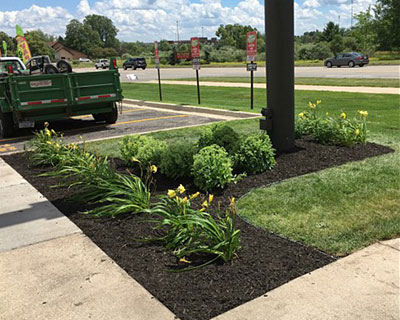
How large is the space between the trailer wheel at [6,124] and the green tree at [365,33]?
54815 millimetres

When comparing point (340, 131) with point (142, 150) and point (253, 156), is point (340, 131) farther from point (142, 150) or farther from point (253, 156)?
point (142, 150)

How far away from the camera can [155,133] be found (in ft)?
30.8

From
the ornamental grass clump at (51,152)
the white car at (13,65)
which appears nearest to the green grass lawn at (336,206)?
the ornamental grass clump at (51,152)

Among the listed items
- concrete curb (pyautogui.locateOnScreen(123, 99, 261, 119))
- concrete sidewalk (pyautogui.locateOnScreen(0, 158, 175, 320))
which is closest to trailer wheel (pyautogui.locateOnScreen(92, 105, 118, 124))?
concrete curb (pyautogui.locateOnScreen(123, 99, 261, 119))

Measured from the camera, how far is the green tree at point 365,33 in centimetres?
5919

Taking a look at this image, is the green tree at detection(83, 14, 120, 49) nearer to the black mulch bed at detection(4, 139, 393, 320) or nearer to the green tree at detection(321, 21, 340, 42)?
the green tree at detection(321, 21, 340, 42)

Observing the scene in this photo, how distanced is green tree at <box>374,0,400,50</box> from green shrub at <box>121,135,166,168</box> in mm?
58852

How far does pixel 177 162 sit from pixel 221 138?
0.96 meters

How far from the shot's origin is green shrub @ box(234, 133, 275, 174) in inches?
224

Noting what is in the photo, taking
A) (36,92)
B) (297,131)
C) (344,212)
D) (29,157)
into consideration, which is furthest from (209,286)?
(36,92)

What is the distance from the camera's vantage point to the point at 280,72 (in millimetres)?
6309

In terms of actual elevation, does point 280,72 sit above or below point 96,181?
above

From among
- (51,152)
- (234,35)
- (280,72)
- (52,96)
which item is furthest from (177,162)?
(234,35)

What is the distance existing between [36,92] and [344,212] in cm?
801
